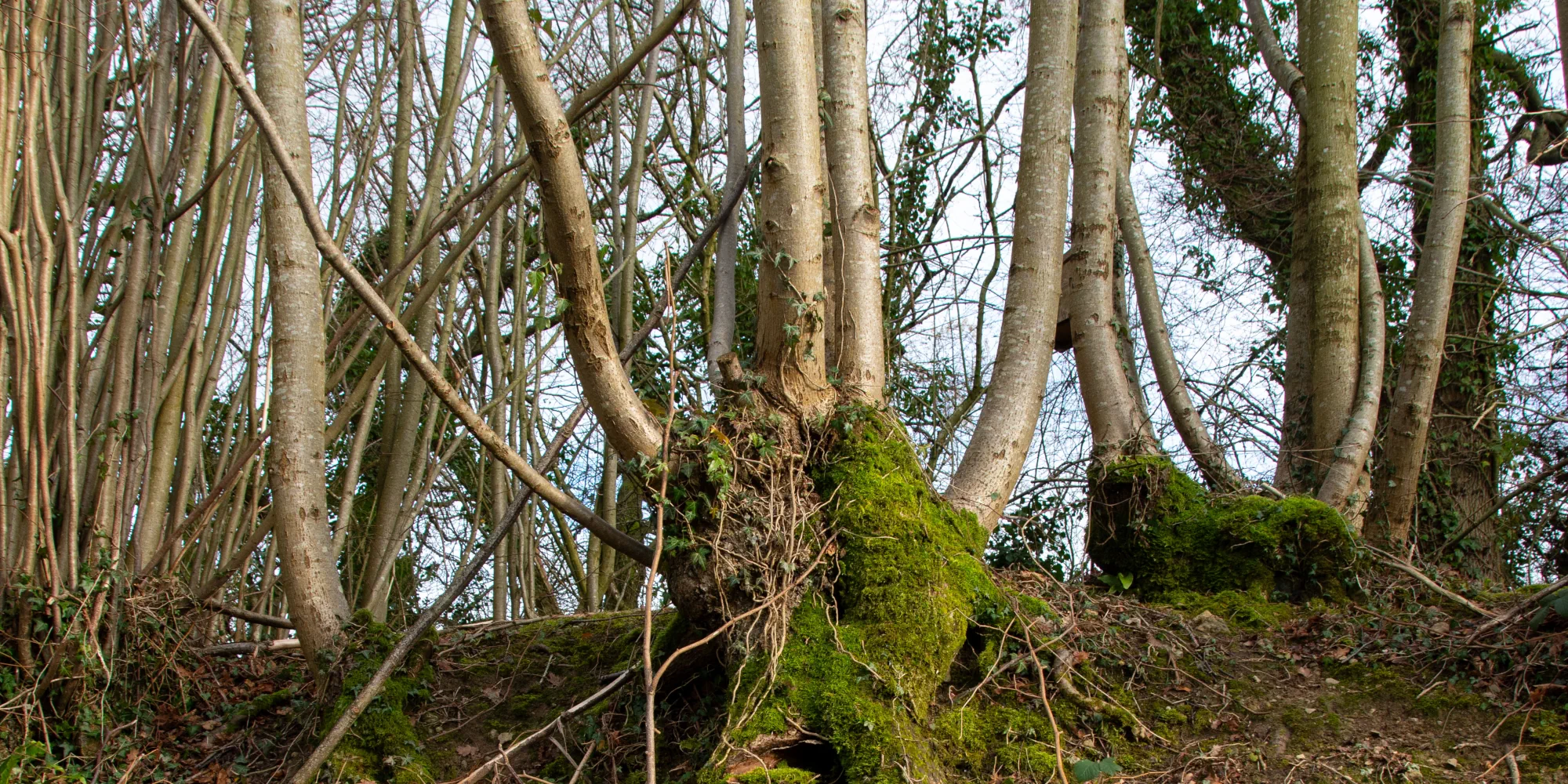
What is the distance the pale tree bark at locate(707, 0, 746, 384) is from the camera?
3.79m

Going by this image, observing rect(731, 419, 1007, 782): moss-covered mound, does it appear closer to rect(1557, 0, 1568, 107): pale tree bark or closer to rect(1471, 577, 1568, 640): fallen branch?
rect(1471, 577, 1568, 640): fallen branch

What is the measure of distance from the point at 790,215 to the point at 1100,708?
1.86m

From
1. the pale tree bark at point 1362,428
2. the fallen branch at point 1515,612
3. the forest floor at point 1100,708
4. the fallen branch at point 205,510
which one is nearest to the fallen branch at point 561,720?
the forest floor at point 1100,708

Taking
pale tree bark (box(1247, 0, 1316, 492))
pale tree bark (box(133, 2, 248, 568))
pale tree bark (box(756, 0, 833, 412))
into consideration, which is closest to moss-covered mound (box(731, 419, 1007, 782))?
pale tree bark (box(756, 0, 833, 412))

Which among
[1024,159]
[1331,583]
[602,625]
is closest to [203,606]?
[602,625]

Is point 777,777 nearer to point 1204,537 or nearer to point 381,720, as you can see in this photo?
point 381,720

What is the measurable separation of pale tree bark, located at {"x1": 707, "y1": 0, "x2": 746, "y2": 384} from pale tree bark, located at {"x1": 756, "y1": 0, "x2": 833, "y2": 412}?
261mm

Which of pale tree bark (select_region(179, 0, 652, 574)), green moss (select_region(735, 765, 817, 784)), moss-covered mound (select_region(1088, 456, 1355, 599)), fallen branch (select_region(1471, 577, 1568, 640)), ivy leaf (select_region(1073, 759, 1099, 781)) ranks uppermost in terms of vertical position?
pale tree bark (select_region(179, 0, 652, 574))

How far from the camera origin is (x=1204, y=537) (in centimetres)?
445

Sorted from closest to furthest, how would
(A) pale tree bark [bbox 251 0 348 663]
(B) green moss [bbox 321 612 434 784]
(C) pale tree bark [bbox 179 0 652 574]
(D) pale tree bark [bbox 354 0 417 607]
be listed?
(C) pale tree bark [bbox 179 0 652 574] < (B) green moss [bbox 321 612 434 784] < (A) pale tree bark [bbox 251 0 348 663] < (D) pale tree bark [bbox 354 0 417 607]

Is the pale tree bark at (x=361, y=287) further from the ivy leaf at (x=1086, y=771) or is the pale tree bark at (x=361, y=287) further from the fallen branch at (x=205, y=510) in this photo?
the ivy leaf at (x=1086, y=771)

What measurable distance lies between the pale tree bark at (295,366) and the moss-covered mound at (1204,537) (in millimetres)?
3257

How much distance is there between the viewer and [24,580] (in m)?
3.36

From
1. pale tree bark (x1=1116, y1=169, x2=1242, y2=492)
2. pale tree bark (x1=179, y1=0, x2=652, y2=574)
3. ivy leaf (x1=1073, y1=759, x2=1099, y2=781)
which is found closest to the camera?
pale tree bark (x1=179, y1=0, x2=652, y2=574)
